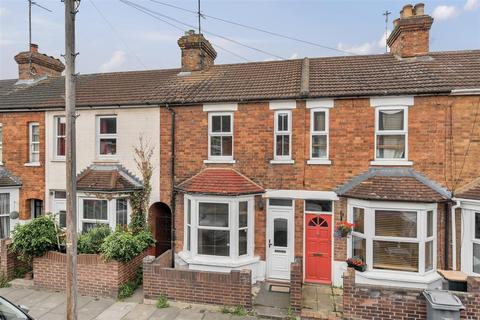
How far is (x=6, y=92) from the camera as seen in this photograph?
12.9 metres

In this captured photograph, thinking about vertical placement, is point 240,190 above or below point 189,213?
above

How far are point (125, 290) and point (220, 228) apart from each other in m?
3.07

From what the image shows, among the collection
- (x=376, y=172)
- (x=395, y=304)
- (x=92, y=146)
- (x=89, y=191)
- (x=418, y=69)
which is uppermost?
(x=418, y=69)

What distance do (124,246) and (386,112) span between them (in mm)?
8449

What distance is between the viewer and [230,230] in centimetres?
869

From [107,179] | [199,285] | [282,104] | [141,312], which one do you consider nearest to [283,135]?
[282,104]

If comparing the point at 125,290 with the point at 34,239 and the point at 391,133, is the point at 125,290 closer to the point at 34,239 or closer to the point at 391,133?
the point at 34,239

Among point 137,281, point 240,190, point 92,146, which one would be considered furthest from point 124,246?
point 92,146

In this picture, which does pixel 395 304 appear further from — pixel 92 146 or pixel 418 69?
pixel 92 146

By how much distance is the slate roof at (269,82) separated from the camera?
8.81 m

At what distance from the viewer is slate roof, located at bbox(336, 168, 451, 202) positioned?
7660 millimetres

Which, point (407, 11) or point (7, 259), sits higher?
point (407, 11)

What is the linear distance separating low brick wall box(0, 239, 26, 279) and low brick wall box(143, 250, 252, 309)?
15.2 feet

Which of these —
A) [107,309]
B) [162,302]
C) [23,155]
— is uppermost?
[23,155]
